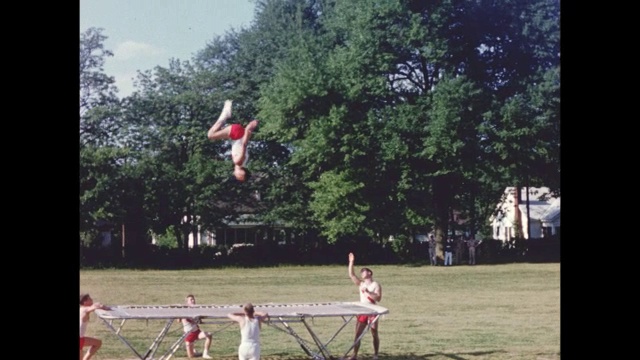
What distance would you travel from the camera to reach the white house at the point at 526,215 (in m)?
26.2

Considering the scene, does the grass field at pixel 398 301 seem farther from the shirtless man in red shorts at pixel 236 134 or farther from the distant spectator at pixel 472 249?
the shirtless man in red shorts at pixel 236 134

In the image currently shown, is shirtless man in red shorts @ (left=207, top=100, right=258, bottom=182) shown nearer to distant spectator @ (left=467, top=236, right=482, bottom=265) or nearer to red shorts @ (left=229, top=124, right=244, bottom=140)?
red shorts @ (left=229, top=124, right=244, bottom=140)

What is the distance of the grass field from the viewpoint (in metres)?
12.8

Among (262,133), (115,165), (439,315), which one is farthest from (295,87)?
(439,315)

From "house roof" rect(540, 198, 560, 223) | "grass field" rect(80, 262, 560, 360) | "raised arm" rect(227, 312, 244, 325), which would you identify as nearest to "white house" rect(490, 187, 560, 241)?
"house roof" rect(540, 198, 560, 223)

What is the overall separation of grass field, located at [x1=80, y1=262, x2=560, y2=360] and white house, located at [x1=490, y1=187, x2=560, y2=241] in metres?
1.97

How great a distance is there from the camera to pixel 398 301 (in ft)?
59.6

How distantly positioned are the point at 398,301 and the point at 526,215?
→ 1274cm

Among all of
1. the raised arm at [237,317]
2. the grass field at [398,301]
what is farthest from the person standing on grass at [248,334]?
the grass field at [398,301]

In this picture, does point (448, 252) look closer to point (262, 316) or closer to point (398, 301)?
point (398, 301)

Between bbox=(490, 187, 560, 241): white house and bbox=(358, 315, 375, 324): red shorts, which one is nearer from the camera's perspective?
bbox=(358, 315, 375, 324): red shorts

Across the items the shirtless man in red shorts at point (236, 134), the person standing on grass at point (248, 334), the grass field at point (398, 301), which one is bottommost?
the grass field at point (398, 301)

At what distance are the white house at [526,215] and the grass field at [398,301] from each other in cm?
197

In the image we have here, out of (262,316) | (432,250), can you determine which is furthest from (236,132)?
(432,250)
